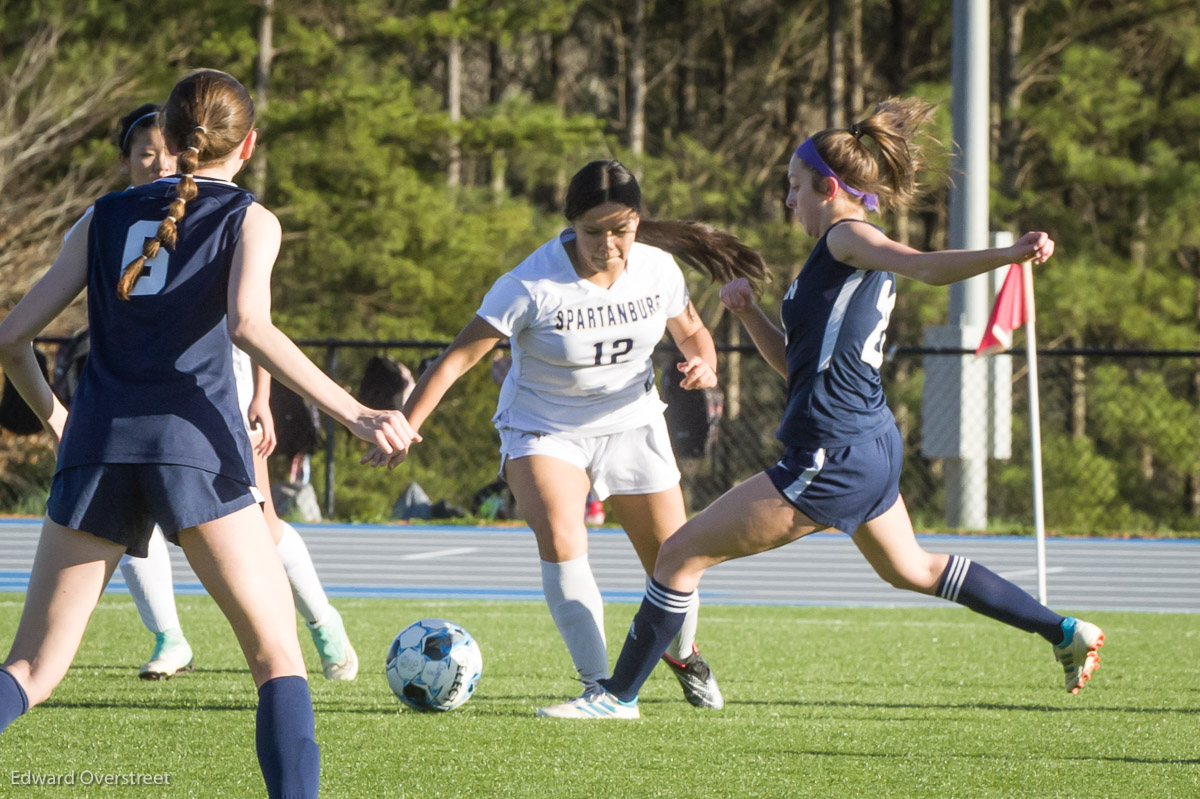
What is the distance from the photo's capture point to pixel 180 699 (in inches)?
213

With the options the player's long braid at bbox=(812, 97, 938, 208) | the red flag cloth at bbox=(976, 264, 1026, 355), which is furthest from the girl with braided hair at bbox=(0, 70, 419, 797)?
the red flag cloth at bbox=(976, 264, 1026, 355)

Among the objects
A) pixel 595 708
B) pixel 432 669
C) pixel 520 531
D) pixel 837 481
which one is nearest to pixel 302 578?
pixel 432 669

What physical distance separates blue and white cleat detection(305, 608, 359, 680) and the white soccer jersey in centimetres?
118

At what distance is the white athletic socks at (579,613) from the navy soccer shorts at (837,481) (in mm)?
924

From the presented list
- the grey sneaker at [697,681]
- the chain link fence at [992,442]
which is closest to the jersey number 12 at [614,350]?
the grey sneaker at [697,681]

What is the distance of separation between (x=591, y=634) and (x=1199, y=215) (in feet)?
74.0

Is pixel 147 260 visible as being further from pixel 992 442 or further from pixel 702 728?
pixel 992 442

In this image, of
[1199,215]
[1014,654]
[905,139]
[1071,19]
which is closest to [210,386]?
[905,139]

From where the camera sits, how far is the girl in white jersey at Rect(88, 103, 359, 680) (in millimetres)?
5031

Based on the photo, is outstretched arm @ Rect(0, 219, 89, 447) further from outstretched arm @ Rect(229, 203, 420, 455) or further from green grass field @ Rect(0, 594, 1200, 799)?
green grass field @ Rect(0, 594, 1200, 799)

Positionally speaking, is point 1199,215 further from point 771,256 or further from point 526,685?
point 526,685

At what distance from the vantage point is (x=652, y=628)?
15.5ft

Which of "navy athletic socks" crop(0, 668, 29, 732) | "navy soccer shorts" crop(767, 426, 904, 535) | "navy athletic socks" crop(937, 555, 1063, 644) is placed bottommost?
"navy athletic socks" crop(937, 555, 1063, 644)

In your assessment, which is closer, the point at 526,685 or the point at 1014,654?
the point at 526,685
